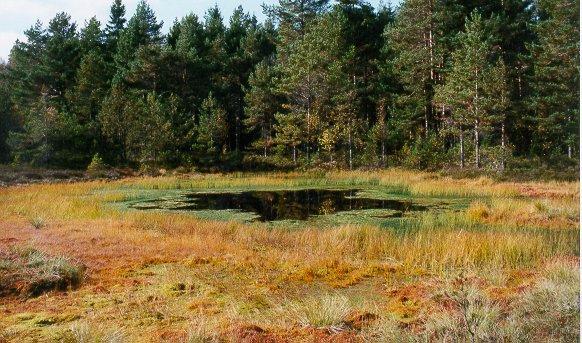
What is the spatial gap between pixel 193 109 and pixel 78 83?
9580 millimetres

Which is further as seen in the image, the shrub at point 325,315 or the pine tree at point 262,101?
the pine tree at point 262,101

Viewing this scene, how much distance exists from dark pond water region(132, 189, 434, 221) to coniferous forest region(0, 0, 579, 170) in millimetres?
12875

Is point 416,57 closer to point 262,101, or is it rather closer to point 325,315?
point 262,101

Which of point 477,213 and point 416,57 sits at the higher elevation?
point 416,57

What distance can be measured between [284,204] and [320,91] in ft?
65.9

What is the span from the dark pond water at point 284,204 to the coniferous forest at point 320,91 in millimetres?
12875

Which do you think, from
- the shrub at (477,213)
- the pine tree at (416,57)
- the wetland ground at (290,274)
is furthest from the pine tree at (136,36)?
the shrub at (477,213)

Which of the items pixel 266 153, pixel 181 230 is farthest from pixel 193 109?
pixel 181 230

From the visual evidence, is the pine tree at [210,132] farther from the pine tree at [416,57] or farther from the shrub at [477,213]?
the shrub at [477,213]

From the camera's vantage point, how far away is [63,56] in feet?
153

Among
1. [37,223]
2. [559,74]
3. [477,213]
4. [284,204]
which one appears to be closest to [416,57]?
[559,74]

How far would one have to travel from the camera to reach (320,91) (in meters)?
38.9

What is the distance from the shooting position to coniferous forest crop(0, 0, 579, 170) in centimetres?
3166

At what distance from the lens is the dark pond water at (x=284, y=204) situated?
57.5ft
